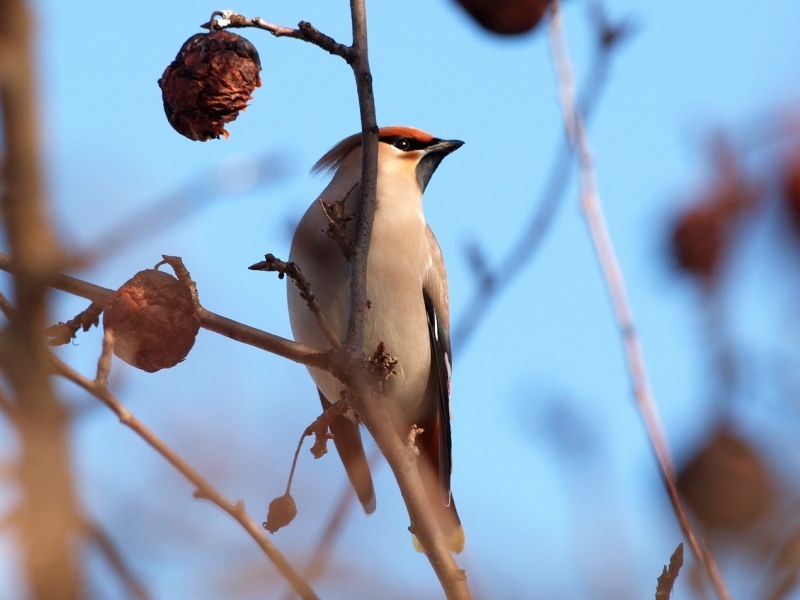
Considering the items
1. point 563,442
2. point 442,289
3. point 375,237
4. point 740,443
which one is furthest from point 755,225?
point 442,289

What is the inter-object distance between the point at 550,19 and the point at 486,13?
147mm

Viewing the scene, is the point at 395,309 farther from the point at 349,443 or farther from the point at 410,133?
the point at 410,133

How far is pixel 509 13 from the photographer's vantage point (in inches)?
88.3

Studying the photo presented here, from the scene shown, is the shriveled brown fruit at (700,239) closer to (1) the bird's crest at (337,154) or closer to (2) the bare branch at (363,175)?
(2) the bare branch at (363,175)

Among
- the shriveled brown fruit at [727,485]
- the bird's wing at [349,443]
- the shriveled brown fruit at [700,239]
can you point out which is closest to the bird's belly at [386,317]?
the bird's wing at [349,443]

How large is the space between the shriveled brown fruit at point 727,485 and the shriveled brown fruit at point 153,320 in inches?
40.6

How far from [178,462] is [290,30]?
0.94 m

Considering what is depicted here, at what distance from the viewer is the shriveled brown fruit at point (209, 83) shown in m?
2.27

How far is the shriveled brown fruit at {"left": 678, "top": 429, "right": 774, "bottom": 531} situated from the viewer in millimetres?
1340

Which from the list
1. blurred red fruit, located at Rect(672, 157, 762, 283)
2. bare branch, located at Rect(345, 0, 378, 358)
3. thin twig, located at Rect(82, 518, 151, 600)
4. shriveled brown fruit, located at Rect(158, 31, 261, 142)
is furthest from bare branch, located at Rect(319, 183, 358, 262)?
thin twig, located at Rect(82, 518, 151, 600)

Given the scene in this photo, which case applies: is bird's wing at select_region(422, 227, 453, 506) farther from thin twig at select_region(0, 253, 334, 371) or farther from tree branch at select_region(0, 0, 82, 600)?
tree branch at select_region(0, 0, 82, 600)

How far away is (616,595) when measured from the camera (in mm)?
1704

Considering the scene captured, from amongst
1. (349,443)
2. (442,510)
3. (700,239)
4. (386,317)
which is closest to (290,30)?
(700,239)

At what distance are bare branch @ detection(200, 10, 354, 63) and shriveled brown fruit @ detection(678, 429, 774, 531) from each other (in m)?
1.08
